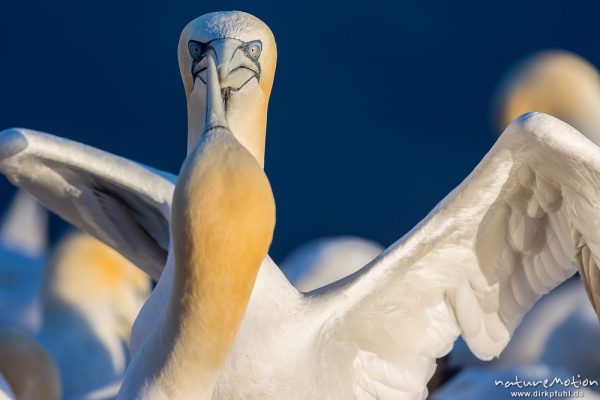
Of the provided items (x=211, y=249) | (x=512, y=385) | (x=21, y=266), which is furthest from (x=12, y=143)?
(x=21, y=266)

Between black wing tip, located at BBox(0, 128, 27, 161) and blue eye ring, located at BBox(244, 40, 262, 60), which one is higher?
blue eye ring, located at BBox(244, 40, 262, 60)

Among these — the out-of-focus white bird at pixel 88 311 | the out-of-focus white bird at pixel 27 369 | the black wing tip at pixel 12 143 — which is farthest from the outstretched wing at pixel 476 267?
the out-of-focus white bird at pixel 88 311

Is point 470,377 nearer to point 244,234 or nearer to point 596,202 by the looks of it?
point 596,202

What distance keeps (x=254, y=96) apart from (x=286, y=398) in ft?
3.00

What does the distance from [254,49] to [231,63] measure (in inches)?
5.2

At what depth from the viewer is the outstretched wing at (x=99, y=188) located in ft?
17.5

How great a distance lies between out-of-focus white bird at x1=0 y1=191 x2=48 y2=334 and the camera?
8.19 meters

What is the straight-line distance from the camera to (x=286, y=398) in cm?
467

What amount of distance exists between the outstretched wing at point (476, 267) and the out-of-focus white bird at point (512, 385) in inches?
23.3

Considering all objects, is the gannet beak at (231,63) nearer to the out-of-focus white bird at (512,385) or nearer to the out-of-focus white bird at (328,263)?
the out-of-focus white bird at (512,385)

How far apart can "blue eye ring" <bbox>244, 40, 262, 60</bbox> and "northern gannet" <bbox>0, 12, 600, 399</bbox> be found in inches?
0.5

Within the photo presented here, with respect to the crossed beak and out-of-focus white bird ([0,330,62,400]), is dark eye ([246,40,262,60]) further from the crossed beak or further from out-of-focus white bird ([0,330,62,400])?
out-of-focus white bird ([0,330,62,400])

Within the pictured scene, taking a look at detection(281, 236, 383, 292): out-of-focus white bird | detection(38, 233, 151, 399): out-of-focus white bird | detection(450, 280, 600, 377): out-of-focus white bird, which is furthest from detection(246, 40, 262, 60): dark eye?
detection(38, 233, 151, 399): out-of-focus white bird

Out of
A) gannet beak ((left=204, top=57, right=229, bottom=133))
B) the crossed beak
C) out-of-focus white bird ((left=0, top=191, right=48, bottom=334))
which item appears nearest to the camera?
gannet beak ((left=204, top=57, right=229, bottom=133))
